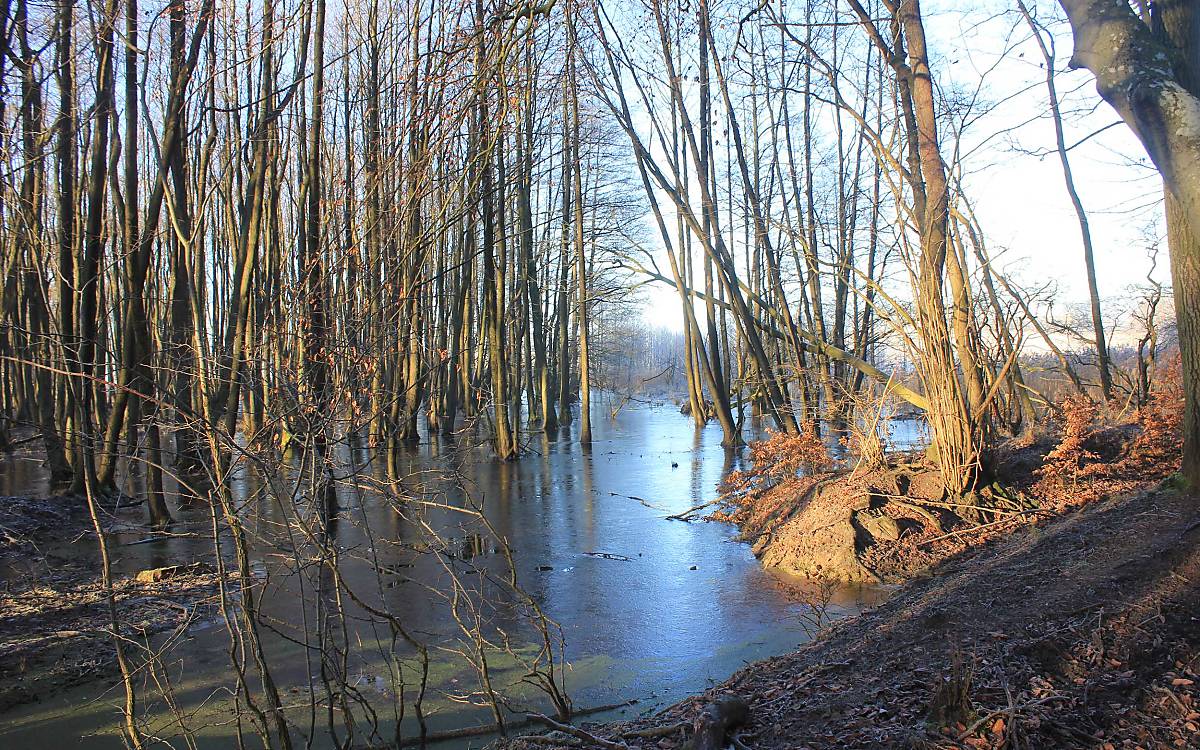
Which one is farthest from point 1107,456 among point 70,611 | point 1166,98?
point 70,611

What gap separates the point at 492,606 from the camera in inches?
186

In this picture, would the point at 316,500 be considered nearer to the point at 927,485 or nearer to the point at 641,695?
the point at 641,695

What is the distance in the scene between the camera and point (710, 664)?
16.1 ft

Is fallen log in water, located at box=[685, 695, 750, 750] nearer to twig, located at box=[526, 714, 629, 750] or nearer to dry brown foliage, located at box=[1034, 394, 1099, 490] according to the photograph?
twig, located at box=[526, 714, 629, 750]

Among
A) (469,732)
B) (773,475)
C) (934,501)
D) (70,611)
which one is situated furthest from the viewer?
(773,475)

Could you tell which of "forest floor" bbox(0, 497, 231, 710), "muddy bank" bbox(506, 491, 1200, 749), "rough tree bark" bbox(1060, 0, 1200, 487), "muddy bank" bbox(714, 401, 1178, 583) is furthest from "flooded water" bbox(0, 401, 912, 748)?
"rough tree bark" bbox(1060, 0, 1200, 487)

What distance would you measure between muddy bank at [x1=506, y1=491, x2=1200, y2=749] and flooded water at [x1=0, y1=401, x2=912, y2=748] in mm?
807

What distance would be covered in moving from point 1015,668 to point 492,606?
111 inches

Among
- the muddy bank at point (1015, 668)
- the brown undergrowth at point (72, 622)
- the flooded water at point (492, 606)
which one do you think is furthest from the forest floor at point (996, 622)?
the brown undergrowth at point (72, 622)

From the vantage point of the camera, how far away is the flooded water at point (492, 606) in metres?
4.13

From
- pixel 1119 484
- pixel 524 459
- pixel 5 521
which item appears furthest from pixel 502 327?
pixel 1119 484

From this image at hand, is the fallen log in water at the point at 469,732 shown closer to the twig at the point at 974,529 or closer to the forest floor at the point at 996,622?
the forest floor at the point at 996,622

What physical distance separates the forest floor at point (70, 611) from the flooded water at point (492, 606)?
0.25m

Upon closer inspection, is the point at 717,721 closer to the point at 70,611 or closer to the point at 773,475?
the point at 70,611
